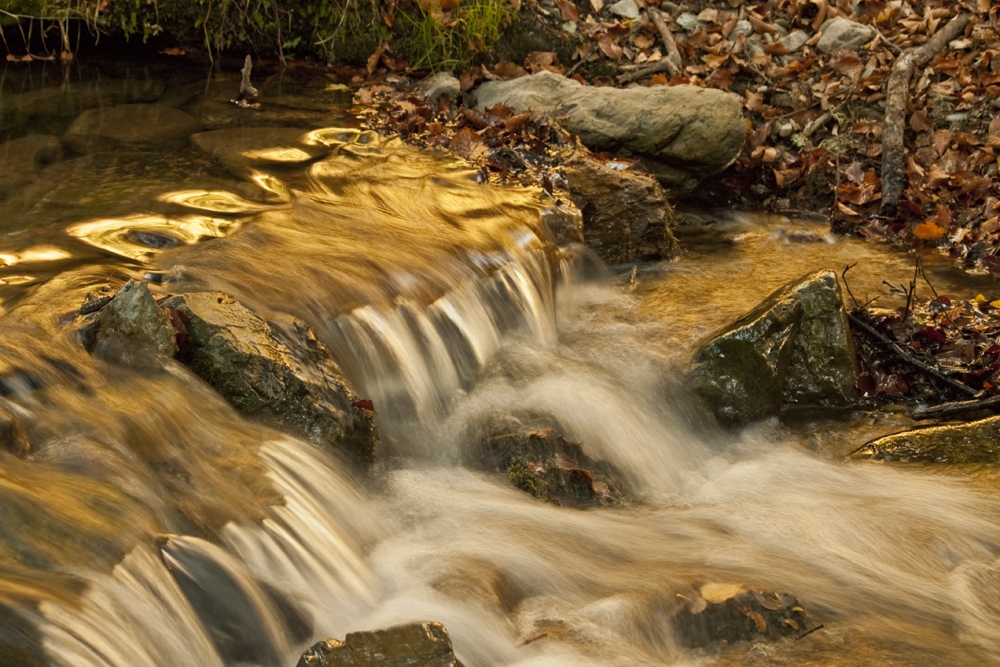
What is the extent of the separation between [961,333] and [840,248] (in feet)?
4.82

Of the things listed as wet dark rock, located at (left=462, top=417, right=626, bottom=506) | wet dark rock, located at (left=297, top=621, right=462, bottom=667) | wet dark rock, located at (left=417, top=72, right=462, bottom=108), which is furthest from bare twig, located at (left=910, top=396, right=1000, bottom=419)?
wet dark rock, located at (left=417, top=72, right=462, bottom=108)

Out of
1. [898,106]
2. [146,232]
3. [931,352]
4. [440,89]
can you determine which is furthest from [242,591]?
[898,106]

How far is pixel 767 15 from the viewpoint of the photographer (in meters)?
8.20

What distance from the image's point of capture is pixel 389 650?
2.62m

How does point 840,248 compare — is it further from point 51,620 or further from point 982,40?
point 51,620

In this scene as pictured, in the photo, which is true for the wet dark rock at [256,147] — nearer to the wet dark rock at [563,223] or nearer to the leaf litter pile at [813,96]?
the leaf litter pile at [813,96]

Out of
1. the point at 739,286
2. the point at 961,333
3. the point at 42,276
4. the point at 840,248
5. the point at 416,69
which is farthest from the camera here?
the point at 416,69

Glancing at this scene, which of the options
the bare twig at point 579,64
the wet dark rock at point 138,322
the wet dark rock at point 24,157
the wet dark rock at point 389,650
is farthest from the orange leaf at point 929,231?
the wet dark rock at point 24,157

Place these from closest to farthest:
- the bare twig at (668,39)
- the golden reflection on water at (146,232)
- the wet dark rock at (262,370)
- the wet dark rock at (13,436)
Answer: the wet dark rock at (13,436) < the wet dark rock at (262,370) < the golden reflection on water at (146,232) < the bare twig at (668,39)

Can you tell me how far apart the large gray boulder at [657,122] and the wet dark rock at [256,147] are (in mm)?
1509

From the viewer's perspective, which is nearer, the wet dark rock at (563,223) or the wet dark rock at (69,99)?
the wet dark rock at (563,223)

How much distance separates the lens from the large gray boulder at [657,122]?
6824mm

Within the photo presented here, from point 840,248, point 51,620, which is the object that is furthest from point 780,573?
point 840,248

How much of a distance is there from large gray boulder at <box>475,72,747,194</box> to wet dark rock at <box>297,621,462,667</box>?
4.72 m
